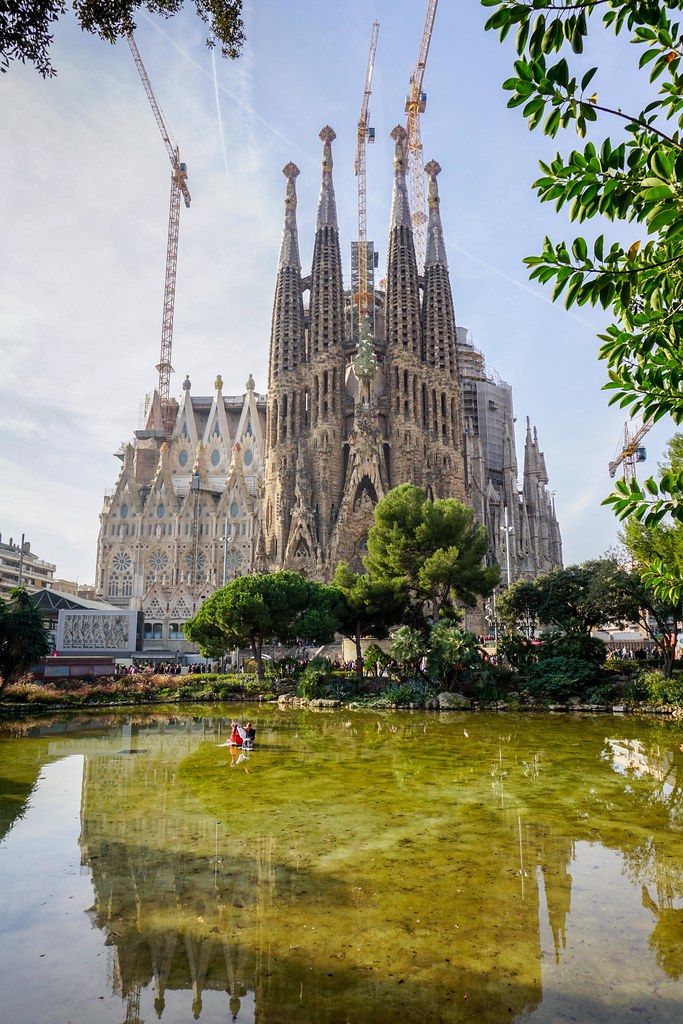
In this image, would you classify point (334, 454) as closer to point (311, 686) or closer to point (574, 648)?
point (311, 686)

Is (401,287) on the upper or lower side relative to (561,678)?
upper

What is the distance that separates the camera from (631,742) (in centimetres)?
1514

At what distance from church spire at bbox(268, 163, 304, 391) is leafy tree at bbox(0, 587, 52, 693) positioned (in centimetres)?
3356

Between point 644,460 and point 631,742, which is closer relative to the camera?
point 631,742

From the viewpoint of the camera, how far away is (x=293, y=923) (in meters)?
5.46

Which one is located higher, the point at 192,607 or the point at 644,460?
the point at 644,460

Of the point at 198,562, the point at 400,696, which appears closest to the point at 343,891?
the point at 400,696

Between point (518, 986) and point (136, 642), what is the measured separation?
102ft

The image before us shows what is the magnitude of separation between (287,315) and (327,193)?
11700 millimetres

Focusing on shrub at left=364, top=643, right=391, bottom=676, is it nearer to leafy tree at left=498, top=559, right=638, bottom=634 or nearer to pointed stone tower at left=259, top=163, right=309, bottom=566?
leafy tree at left=498, top=559, right=638, bottom=634

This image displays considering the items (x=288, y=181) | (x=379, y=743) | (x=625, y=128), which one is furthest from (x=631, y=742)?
(x=288, y=181)

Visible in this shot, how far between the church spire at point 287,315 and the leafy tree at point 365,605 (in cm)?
2682

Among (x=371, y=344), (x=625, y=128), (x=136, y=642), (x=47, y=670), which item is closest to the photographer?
(x=625, y=128)

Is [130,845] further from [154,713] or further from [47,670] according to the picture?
[47,670]
